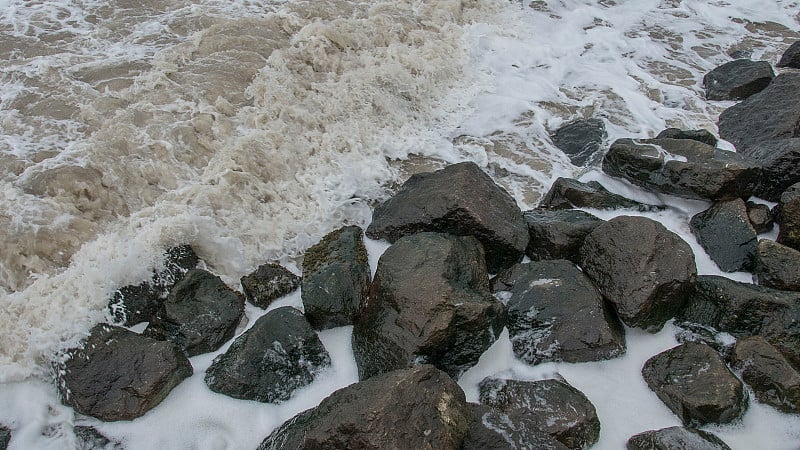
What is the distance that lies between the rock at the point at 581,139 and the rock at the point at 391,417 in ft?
12.8

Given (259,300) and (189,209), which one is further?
(189,209)

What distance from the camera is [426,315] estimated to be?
3600 mm

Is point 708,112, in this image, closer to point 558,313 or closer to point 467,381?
point 558,313

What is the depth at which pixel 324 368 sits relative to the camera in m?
3.83

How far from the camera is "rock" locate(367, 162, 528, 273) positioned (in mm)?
4516

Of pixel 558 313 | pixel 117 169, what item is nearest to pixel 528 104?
pixel 558 313

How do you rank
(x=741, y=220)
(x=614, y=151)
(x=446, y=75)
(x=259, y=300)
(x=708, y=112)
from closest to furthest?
(x=259, y=300), (x=741, y=220), (x=614, y=151), (x=708, y=112), (x=446, y=75)

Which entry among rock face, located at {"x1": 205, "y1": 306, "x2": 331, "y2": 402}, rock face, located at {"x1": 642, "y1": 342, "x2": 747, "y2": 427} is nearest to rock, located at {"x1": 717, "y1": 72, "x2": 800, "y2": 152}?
rock face, located at {"x1": 642, "y1": 342, "x2": 747, "y2": 427}

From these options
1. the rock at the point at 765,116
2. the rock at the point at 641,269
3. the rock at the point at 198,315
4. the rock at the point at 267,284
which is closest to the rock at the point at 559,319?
the rock at the point at 641,269

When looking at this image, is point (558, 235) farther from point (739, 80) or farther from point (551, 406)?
point (739, 80)

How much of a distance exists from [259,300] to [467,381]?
5.59 ft

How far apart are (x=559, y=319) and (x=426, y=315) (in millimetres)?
1048

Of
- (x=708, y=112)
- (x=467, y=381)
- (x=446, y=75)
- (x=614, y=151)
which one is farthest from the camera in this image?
(x=446, y=75)

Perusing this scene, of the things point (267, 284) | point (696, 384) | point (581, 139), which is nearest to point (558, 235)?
point (696, 384)
